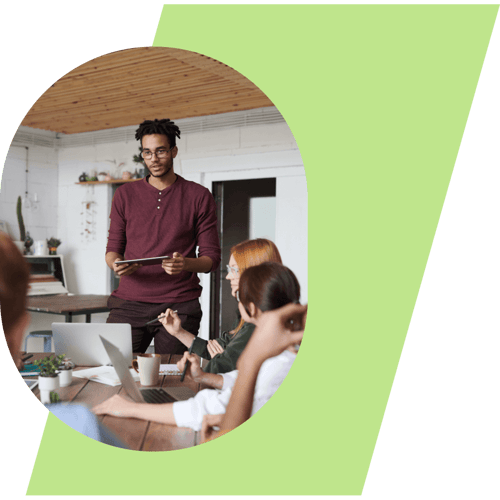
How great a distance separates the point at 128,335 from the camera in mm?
1439

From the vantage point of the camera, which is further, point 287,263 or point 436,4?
point 436,4

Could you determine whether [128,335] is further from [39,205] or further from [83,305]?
[39,205]

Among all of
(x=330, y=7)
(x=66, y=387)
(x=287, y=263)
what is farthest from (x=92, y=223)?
(x=330, y=7)

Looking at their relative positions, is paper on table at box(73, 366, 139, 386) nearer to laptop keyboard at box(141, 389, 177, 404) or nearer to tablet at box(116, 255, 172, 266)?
laptop keyboard at box(141, 389, 177, 404)

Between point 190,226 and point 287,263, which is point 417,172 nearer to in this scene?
point 287,263

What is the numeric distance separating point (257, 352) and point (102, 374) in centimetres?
42

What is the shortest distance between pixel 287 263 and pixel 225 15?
0.79 metres

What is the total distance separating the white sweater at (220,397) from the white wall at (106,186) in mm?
156

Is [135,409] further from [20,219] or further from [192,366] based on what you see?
[20,219]

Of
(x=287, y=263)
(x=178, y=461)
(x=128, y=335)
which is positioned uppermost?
(x=287, y=263)

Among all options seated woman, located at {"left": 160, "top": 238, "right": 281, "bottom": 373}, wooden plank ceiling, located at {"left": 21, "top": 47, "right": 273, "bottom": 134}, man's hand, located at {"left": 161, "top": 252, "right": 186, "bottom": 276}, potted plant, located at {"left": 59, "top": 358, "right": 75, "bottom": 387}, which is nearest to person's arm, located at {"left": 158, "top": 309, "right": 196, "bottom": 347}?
seated woman, located at {"left": 160, "top": 238, "right": 281, "bottom": 373}

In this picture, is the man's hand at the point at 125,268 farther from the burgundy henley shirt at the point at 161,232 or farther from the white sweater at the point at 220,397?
the white sweater at the point at 220,397

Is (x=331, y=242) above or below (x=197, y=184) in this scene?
below

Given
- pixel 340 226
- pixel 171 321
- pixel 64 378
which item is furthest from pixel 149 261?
pixel 340 226
